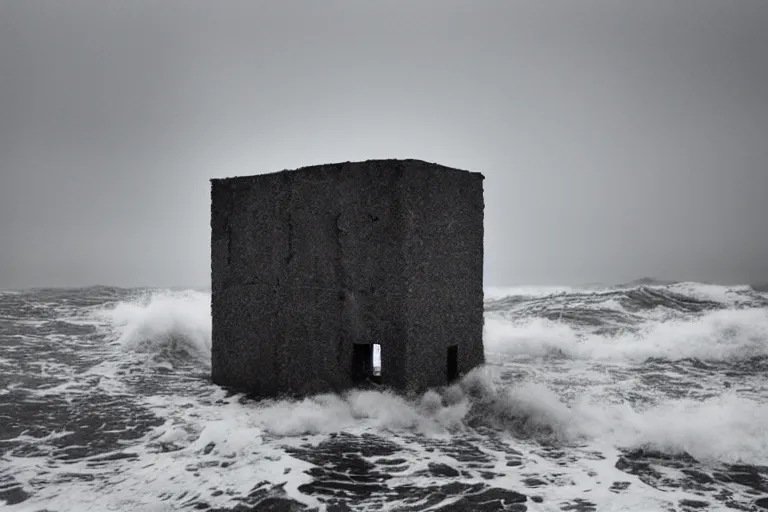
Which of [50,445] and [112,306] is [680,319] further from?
[112,306]

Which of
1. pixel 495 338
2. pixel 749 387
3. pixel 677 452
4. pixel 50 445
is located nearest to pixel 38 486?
pixel 50 445

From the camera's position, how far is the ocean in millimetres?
3924

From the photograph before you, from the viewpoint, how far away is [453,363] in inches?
251

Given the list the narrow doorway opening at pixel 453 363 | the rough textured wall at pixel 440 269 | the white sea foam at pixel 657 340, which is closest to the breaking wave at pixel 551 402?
the white sea foam at pixel 657 340

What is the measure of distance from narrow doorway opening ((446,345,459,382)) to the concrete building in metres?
0.02


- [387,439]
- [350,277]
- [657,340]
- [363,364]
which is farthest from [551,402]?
[657,340]

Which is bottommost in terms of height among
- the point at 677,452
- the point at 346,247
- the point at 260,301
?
the point at 677,452

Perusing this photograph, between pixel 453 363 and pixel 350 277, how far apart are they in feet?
4.85

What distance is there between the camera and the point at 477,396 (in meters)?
6.11

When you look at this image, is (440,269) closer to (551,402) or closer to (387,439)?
(551,402)

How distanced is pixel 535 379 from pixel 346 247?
136 inches

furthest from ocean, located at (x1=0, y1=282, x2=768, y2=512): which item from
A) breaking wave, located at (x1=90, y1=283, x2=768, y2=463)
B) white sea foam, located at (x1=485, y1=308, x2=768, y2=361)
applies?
white sea foam, located at (x1=485, y1=308, x2=768, y2=361)

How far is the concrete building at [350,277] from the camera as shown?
19.0ft

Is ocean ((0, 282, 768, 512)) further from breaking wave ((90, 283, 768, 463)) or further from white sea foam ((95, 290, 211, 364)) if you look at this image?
white sea foam ((95, 290, 211, 364))
